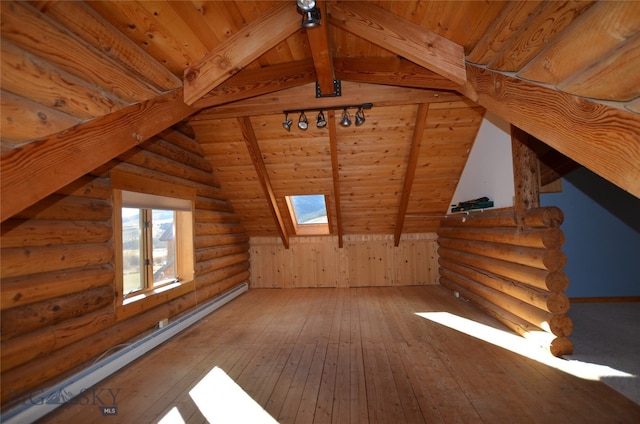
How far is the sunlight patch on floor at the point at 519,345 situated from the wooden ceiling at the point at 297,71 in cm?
241

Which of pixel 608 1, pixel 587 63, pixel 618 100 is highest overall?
pixel 608 1

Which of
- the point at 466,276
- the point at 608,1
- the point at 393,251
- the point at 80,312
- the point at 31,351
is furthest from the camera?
the point at 393,251

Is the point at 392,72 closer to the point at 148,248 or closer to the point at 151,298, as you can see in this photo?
the point at 148,248

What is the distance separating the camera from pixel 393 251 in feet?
23.8

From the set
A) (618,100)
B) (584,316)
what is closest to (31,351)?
(618,100)

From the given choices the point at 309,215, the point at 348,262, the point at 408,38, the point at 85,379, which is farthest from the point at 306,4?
the point at 348,262

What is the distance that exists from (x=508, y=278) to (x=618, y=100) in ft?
11.3

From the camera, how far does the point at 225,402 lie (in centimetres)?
257

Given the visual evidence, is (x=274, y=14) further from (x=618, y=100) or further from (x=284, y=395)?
(x=284, y=395)

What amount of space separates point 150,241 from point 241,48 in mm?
2993

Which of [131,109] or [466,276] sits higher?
[131,109]

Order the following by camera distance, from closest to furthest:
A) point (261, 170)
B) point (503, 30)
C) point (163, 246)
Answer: point (503, 30) → point (163, 246) → point (261, 170)

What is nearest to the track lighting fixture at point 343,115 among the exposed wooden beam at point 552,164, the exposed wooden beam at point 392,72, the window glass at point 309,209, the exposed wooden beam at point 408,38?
the exposed wooden beam at point 392,72

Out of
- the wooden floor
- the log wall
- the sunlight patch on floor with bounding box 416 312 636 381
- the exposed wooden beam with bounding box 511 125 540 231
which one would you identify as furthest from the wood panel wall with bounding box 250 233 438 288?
the exposed wooden beam with bounding box 511 125 540 231
